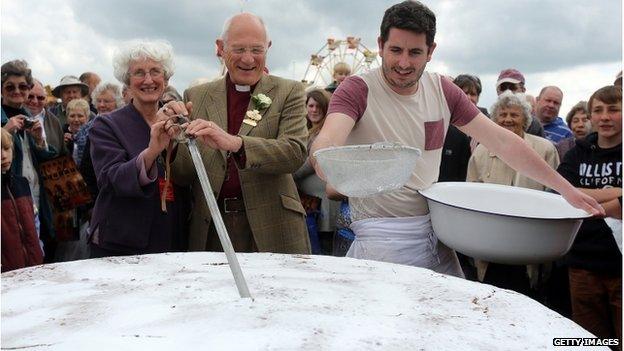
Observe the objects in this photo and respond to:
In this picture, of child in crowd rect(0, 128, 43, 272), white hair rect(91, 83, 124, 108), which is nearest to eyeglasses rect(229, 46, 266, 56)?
child in crowd rect(0, 128, 43, 272)

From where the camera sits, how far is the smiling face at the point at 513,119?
318cm

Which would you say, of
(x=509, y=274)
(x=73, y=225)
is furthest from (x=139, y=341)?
(x=73, y=225)

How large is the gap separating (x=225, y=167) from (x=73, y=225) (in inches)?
67.6

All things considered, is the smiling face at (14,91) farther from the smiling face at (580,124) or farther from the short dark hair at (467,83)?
the smiling face at (580,124)

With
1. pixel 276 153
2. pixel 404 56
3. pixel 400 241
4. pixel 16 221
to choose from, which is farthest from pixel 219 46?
pixel 16 221

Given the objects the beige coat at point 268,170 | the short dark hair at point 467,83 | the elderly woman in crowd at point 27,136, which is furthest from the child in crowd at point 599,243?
the elderly woman in crowd at point 27,136

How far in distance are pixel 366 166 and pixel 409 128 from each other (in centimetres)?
64

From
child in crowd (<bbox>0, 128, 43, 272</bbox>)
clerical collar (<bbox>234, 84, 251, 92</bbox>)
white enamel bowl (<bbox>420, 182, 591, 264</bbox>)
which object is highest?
clerical collar (<bbox>234, 84, 251, 92</bbox>)

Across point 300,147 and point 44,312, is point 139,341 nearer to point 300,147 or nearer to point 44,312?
point 44,312

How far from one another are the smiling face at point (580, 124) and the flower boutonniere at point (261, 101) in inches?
106

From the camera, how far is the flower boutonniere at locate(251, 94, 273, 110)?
2162 mm

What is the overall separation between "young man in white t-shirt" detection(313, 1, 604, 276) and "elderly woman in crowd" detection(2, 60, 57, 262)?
1.93 meters

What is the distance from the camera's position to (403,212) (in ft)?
6.89

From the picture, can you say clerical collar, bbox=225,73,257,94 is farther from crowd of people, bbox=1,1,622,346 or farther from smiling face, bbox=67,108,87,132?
smiling face, bbox=67,108,87,132
